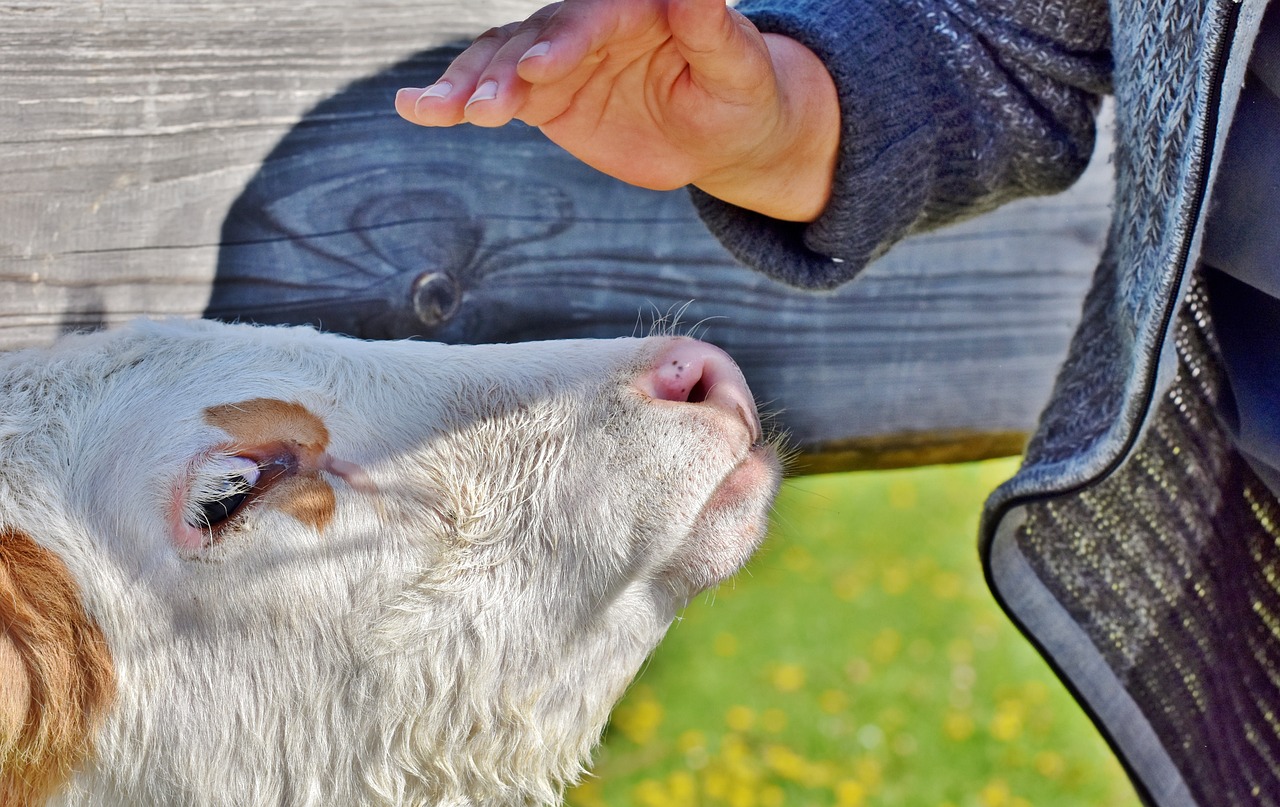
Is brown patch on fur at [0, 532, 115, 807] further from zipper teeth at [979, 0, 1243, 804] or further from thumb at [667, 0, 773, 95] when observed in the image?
zipper teeth at [979, 0, 1243, 804]

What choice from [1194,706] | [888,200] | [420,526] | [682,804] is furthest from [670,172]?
[682,804]

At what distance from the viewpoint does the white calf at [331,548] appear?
1.29 meters

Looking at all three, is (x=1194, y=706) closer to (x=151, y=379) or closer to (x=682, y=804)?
(x=151, y=379)

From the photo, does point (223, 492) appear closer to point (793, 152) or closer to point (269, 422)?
point (269, 422)

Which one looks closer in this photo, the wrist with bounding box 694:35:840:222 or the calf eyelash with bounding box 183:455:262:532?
the calf eyelash with bounding box 183:455:262:532

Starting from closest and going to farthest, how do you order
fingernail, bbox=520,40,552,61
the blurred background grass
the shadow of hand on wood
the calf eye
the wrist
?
fingernail, bbox=520,40,552,61
the calf eye
the wrist
the shadow of hand on wood
the blurred background grass

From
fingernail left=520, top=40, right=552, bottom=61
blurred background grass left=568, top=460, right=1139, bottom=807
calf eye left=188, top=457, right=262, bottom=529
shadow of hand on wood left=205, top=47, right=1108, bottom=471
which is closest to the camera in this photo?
fingernail left=520, top=40, right=552, bottom=61

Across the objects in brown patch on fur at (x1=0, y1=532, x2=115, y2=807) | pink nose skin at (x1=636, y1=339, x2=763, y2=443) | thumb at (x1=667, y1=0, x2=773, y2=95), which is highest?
thumb at (x1=667, y1=0, x2=773, y2=95)

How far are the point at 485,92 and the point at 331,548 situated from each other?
54 cm

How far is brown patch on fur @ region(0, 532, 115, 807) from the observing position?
1.25m

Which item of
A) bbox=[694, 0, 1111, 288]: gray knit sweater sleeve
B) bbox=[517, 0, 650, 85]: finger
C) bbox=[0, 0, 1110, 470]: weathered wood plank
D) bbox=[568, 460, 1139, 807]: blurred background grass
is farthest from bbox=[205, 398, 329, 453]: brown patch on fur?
bbox=[568, 460, 1139, 807]: blurred background grass

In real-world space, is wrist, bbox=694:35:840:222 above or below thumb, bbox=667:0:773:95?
below

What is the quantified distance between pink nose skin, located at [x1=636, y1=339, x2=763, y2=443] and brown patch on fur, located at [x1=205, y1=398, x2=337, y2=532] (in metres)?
0.36

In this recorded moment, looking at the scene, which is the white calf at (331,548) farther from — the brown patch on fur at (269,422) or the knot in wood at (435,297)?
the knot in wood at (435,297)
